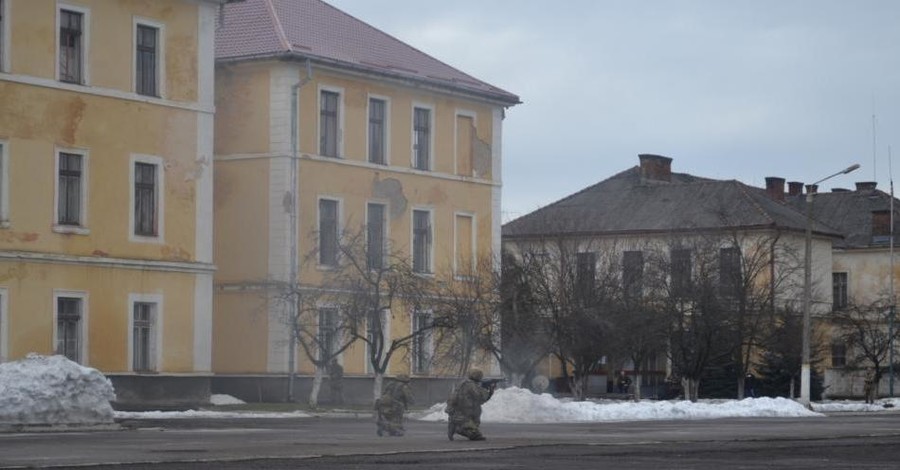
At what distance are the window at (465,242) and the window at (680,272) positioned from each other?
9255 millimetres

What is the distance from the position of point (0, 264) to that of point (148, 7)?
8440 mm

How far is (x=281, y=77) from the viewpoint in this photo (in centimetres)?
5719

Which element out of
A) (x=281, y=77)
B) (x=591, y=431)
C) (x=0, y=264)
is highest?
(x=281, y=77)

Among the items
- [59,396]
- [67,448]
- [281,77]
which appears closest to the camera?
[67,448]

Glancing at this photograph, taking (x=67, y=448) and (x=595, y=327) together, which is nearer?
(x=67, y=448)

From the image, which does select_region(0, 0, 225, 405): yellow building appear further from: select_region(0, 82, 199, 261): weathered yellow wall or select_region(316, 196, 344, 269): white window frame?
select_region(316, 196, 344, 269): white window frame

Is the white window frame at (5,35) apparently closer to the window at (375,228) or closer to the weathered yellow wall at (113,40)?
the weathered yellow wall at (113,40)

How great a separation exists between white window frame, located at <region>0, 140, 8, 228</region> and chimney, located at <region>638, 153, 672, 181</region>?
5062cm

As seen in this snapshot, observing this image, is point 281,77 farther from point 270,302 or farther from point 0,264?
point 0,264

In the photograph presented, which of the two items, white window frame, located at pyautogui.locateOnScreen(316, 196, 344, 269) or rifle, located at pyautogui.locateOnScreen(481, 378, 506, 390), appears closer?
rifle, located at pyautogui.locateOnScreen(481, 378, 506, 390)

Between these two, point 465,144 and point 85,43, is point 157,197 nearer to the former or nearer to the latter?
point 85,43

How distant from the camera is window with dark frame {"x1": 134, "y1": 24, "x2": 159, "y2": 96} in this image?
5097 cm

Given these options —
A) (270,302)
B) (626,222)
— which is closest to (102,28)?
(270,302)

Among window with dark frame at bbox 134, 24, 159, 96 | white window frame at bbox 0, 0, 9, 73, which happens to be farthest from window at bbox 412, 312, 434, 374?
white window frame at bbox 0, 0, 9, 73
